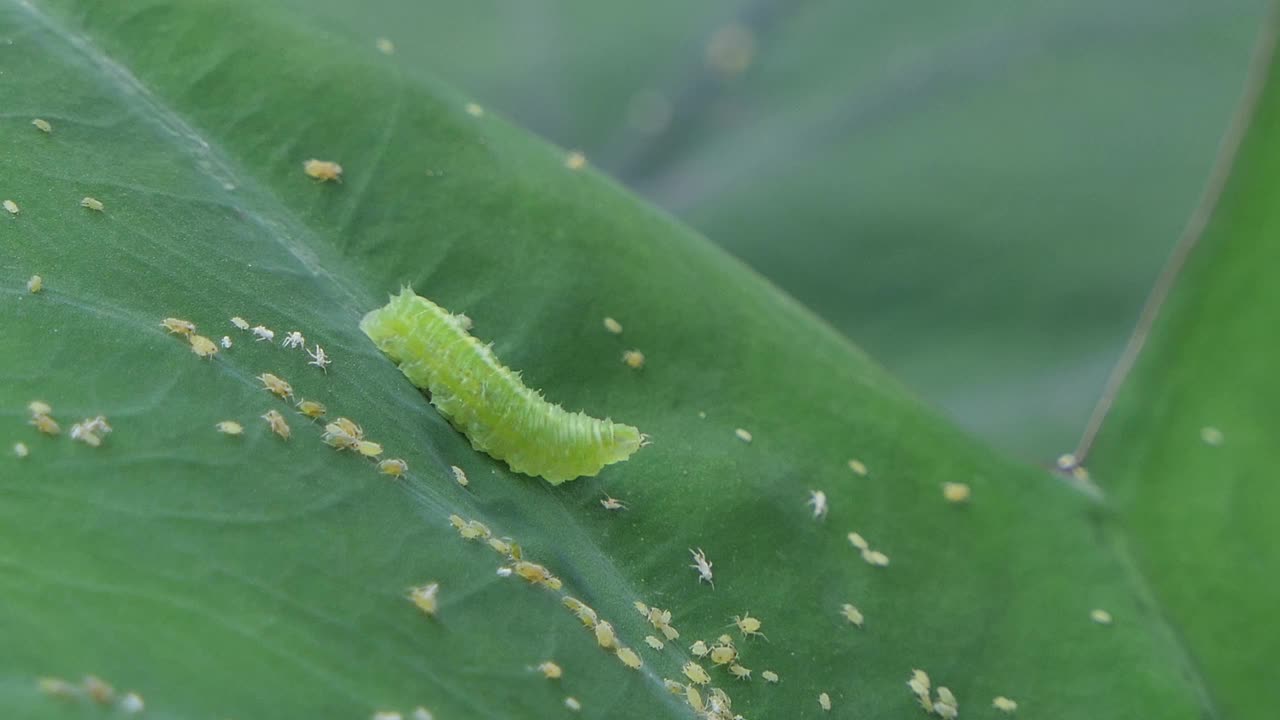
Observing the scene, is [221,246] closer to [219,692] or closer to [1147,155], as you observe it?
[219,692]

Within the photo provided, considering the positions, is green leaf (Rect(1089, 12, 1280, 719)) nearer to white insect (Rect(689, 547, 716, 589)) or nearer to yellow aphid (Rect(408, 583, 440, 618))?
white insect (Rect(689, 547, 716, 589))

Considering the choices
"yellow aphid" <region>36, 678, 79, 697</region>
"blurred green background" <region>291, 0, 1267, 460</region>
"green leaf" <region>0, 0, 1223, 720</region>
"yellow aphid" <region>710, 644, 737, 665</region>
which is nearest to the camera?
"yellow aphid" <region>36, 678, 79, 697</region>

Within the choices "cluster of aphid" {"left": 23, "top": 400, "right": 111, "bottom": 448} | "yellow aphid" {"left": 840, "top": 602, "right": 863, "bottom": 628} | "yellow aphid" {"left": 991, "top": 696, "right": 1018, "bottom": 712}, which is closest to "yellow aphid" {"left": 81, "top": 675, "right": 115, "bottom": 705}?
"cluster of aphid" {"left": 23, "top": 400, "right": 111, "bottom": 448}

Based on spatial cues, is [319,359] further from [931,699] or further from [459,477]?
[931,699]

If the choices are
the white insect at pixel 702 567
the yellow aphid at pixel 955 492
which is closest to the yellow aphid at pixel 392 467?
the white insect at pixel 702 567

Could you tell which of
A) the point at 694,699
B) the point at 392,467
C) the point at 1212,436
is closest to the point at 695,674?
the point at 694,699

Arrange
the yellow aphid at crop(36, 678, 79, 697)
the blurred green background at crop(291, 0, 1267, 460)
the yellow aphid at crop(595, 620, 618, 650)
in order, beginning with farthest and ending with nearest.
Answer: the blurred green background at crop(291, 0, 1267, 460), the yellow aphid at crop(595, 620, 618, 650), the yellow aphid at crop(36, 678, 79, 697)

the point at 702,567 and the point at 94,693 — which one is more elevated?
the point at 702,567

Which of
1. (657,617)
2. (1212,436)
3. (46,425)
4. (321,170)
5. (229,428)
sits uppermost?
(1212,436)
